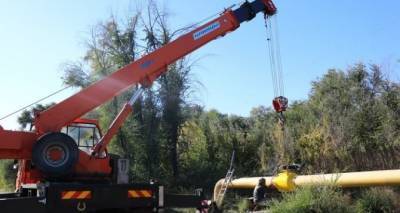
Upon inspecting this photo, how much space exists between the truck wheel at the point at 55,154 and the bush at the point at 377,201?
30.0 ft

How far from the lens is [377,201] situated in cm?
1648

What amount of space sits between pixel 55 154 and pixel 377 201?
10301mm

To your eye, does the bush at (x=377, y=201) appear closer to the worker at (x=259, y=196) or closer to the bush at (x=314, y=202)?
the bush at (x=314, y=202)

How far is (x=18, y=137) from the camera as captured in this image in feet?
37.0

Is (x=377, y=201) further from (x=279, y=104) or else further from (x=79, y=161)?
(x=79, y=161)

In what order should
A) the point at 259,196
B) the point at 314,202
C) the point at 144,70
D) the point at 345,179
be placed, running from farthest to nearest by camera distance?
the point at 259,196 → the point at 345,179 → the point at 144,70 → the point at 314,202

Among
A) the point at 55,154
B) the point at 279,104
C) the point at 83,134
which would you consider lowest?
the point at 55,154

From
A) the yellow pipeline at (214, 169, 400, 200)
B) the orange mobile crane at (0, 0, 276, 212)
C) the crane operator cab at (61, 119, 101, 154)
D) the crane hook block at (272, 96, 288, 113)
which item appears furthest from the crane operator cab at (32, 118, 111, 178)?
the yellow pipeline at (214, 169, 400, 200)

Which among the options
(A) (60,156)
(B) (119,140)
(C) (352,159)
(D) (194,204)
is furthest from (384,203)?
(B) (119,140)

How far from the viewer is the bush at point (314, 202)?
13344mm

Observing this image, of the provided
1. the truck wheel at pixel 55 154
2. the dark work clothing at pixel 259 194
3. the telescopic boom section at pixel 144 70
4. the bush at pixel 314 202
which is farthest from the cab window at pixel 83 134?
the dark work clothing at pixel 259 194

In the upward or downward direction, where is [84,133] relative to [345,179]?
upward

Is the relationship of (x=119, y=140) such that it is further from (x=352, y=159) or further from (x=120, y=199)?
(x=120, y=199)

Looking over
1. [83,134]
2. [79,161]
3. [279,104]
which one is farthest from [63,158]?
[279,104]
